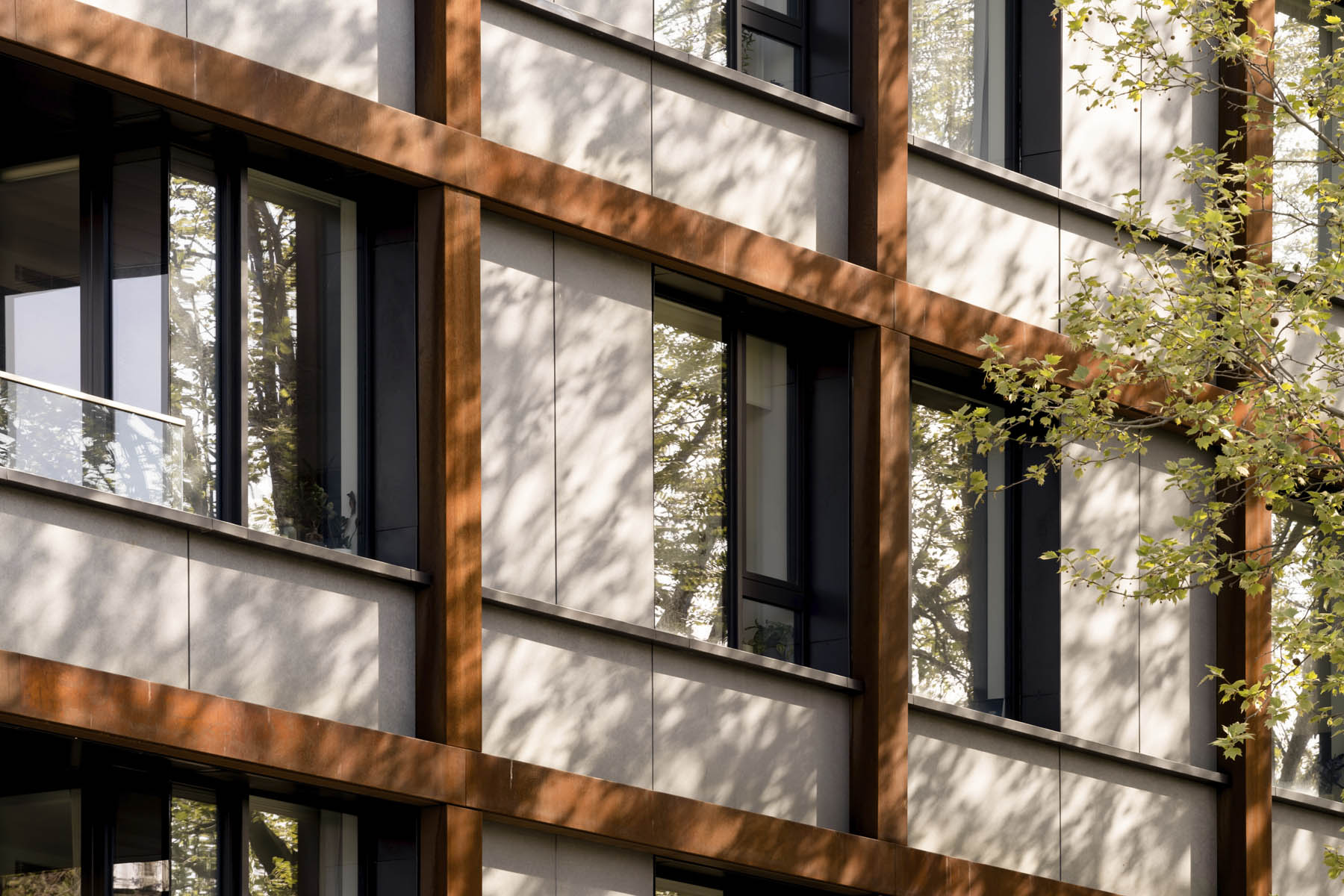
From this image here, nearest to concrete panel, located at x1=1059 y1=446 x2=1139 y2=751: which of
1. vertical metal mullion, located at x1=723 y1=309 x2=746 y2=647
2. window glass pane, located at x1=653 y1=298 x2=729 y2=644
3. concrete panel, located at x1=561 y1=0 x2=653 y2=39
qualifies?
vertical metal mullion, located at x1=723 y1=309 x2=746 y2=647

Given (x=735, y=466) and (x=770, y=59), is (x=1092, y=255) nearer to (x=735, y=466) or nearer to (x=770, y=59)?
(x=770, y=59)

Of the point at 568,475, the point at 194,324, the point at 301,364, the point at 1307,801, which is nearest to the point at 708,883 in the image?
the point at 568,475

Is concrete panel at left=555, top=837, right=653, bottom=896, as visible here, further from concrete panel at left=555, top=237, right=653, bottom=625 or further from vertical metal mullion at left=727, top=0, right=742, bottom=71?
vertical metal mullion at left=727, top=0, right=742, bottom=71

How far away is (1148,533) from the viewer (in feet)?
59.6

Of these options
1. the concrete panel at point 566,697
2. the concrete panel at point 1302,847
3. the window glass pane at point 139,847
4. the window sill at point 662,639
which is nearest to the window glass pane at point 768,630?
the window sill at point 662,639

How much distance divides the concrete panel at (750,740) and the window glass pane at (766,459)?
106 centimetres

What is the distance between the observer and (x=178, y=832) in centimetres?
1218

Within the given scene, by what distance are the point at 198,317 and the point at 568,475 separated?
8.48 ft

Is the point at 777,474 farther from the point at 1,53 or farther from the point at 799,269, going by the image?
the point at 1,53

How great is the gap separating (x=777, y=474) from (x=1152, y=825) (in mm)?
4433

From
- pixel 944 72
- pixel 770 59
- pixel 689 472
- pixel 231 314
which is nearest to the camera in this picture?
pixel 231 314

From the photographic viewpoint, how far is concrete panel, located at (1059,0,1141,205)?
1811 cm

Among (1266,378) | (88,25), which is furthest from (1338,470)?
(88,25)

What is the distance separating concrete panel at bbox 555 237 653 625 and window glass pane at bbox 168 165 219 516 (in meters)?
2.29
